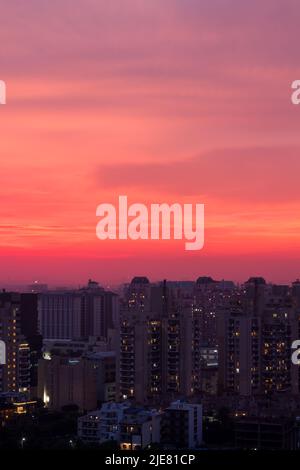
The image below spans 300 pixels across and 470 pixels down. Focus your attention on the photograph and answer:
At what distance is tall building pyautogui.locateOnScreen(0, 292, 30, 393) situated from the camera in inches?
563

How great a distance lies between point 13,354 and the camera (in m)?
14.5

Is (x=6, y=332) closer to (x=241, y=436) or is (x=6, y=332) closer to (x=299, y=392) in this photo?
(x=299, y=392)

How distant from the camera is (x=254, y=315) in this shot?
14.1 m

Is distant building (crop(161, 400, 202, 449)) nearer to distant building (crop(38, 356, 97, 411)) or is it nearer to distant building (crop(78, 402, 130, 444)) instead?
distant building (crop(78, 402, 130, 444))

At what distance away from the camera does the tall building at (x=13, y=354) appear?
14.3 meters

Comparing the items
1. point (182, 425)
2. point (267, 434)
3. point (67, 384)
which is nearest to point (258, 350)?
point (67, 384)

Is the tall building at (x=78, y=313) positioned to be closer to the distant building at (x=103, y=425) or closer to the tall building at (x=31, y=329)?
the tall building at (x=31, y=329)

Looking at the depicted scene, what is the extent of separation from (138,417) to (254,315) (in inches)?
194

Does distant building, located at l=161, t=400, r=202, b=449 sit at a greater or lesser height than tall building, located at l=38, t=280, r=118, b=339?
lesser

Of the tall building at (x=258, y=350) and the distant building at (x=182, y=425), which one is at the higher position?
the tall building at (x=258, y=350)

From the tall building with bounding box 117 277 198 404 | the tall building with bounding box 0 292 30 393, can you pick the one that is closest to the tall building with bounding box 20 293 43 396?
the tall building with bounding box 0 292 30 393

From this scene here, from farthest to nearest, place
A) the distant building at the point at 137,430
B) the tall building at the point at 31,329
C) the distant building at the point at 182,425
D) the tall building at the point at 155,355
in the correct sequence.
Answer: the tall building at the point at 31,329 < the tall building at the point at 155,355 < the distant building at the point at 182,425 < the distant building at the point at 137,430

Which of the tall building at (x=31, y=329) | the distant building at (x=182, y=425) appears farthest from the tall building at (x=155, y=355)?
the distant building at (x=182, y=425)

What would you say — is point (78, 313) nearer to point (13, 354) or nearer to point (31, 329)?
point (31, 329)
